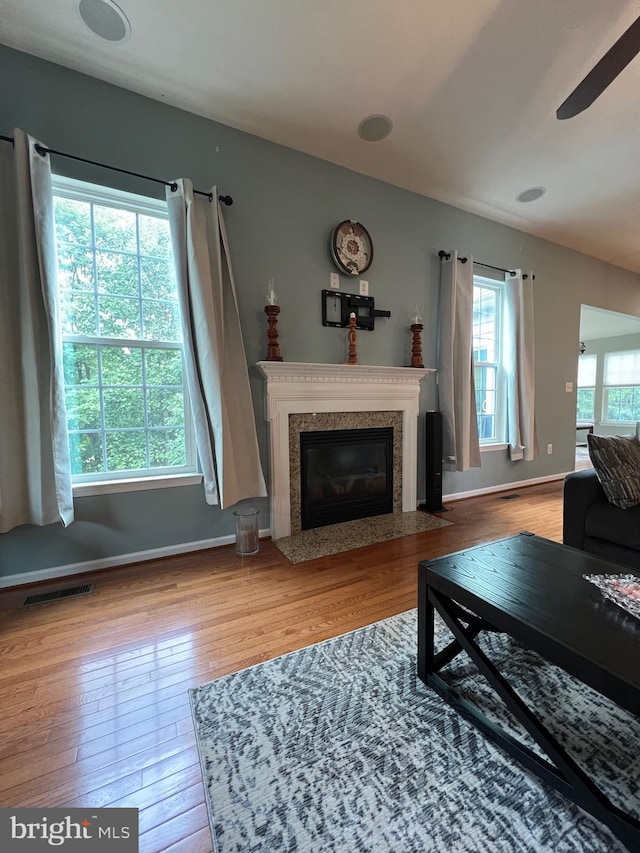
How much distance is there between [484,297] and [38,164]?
3876mm

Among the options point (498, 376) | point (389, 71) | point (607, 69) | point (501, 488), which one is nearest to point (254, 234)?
point (389, 71)

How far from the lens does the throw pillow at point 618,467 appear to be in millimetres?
1929

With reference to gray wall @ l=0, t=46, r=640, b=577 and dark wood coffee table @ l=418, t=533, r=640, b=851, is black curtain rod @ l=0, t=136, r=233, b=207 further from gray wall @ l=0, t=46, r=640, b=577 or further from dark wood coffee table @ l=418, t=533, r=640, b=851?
dark wood coffee table @ l=418, t=533, r=640, b=851

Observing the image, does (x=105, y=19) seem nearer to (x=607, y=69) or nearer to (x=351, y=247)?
(x=351, y=247)

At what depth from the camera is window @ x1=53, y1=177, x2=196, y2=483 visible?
7.07 feet

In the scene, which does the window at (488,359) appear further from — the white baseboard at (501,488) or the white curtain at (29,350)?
the white curtain at (29,350)

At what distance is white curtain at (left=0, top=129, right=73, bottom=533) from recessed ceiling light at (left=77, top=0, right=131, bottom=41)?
0.66 metres

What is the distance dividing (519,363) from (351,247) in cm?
224

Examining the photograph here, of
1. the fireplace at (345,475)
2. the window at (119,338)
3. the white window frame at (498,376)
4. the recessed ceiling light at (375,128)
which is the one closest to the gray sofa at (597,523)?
the fireplace at (345,475)

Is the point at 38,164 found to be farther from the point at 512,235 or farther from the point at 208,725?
the point at 512,235

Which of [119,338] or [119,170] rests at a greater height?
[119,170]

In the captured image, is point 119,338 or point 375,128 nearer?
point 119,338

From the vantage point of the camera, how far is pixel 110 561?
7.41ft

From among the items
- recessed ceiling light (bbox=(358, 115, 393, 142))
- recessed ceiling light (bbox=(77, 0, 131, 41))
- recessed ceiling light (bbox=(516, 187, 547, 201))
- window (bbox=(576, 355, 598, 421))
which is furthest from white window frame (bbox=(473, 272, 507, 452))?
window (bbox=(576, 355, 598, 421))
